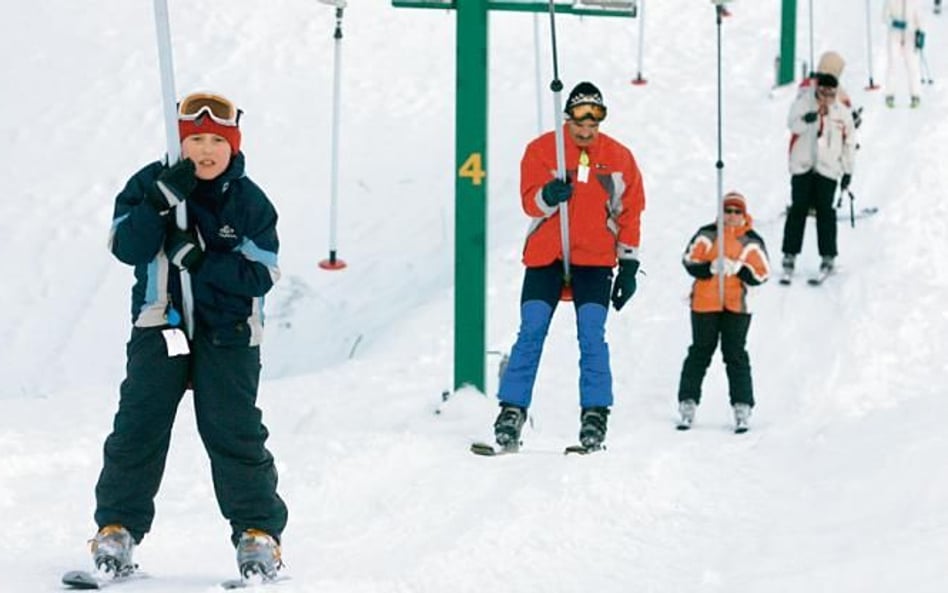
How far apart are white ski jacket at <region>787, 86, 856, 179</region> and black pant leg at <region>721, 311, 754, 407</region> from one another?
263 centimetres

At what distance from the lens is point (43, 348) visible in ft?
40.6

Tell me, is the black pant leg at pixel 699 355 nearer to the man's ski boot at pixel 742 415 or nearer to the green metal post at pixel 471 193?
the man's ski boot at pixel 742 415

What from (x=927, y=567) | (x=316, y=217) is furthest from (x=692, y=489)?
(x=316, y=217)

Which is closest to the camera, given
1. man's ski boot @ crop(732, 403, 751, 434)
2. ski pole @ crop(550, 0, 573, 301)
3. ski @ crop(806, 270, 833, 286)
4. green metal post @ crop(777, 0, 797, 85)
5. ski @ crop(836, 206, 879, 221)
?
ski pole @ crop(550, 0, 573, 301)

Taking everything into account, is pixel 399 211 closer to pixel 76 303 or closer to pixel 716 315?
pixel 76 303

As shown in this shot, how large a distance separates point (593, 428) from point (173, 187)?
3064mm

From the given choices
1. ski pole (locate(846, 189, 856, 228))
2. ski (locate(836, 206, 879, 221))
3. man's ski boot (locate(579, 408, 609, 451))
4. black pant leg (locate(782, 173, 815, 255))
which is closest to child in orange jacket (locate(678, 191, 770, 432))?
man's ski boot (locate(579, 408, 609, 451))

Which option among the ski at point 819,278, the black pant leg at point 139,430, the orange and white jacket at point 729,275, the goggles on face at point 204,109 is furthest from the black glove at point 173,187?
the ski at point 819,278

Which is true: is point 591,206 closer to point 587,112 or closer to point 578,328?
point 587,112

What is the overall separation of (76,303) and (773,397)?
5631 mm

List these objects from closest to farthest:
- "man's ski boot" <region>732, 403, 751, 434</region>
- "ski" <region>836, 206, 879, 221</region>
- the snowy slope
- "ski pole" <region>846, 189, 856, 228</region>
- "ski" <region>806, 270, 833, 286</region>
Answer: the snowy slope → "man's ski boot" <region>732, 403, 751, 434</region> → "ski" <region>806, 270, 833, 286</region> → "ski pole" <region>846, 189, 856, 228</region> → "ski" <region>836, 206, 879, 221</region>

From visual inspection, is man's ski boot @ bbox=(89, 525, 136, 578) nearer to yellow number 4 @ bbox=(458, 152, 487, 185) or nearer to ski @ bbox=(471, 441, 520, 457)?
ski @ bbox=(471, 441, 520, 457)

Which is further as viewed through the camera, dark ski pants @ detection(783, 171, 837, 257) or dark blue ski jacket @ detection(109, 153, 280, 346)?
dark ski pants @ detection(783, 171, 837, 257)

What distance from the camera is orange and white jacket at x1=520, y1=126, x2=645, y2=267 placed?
7.59 metres
